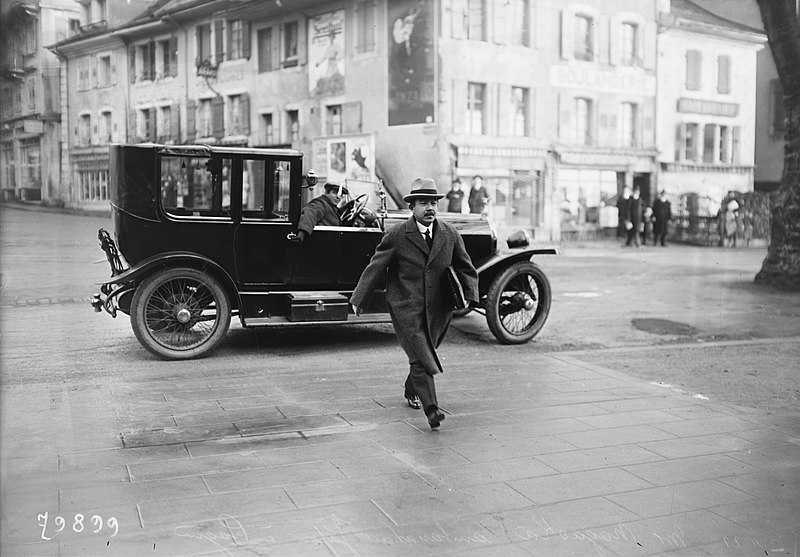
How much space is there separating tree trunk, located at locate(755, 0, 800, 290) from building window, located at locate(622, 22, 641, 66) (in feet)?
14.4

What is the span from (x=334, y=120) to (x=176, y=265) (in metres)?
2.54

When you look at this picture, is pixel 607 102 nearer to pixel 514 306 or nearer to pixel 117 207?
pixel 514 306

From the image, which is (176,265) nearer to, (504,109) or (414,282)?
(414,282)

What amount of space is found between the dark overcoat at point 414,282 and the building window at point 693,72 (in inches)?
269

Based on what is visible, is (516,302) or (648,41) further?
(648,41)

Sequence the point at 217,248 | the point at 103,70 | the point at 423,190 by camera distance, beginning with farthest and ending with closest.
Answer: the point at 217,248 < the point at 103,70 < the point at 423,190

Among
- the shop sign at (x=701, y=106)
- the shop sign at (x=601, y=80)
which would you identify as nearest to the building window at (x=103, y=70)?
the shop sign at (x=601, y=80)

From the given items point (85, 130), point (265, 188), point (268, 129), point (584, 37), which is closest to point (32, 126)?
point (85, 130)

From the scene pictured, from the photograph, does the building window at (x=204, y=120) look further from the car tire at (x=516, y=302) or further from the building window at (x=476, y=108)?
the car tire at (x=516, y=302)

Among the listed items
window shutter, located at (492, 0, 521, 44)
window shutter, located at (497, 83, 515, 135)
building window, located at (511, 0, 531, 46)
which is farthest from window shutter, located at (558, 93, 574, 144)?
window shutter, located at (492, 0, 521, 44)

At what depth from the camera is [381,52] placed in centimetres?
935

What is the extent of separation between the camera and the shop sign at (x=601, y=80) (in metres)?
9.97

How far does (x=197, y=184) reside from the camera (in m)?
8.25

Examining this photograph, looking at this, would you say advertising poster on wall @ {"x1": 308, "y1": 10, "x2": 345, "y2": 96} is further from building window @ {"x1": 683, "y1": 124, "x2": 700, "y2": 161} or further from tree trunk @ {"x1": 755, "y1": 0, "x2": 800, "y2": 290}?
tree trunk @ {"x1": 755, "y1": 0, "x2": 800, "y2": 290}
